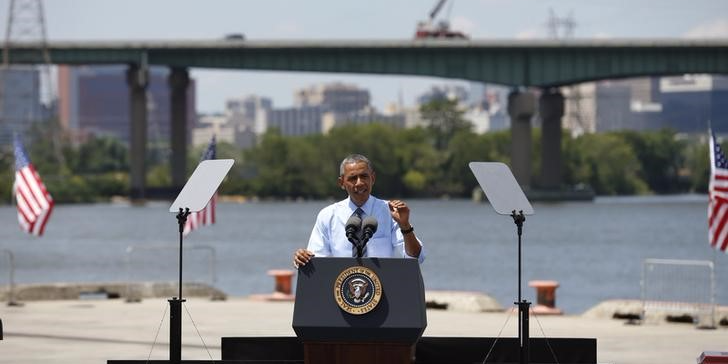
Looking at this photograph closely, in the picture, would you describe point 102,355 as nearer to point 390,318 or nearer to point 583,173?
point 390,318

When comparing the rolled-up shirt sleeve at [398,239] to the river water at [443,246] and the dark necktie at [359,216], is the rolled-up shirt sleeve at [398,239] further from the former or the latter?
the river water at [443,246]

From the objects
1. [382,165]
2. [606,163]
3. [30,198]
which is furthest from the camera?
[606,163]

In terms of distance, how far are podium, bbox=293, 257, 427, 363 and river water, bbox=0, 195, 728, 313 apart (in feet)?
67.1

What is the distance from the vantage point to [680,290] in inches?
1930

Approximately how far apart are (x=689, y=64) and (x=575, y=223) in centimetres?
1341

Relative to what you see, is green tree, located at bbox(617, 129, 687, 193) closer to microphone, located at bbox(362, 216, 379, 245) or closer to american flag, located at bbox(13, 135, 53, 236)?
american flag, located at bbox(13, 135, 53, 236)

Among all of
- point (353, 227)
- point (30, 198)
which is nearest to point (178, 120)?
point (30, 198)

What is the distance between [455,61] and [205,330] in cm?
9828

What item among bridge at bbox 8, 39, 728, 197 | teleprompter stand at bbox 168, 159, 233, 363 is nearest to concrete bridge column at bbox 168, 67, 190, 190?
bridge at bbox 8, 39, 728, 197

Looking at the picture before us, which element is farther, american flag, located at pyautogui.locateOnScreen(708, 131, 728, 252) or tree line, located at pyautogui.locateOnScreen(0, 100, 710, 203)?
tree line, located at pyautogui.locateOnScreen(0, 100, 710, 203)

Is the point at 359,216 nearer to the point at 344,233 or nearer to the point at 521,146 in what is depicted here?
the point at 344,233

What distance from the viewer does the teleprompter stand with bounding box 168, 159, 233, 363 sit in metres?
15.4

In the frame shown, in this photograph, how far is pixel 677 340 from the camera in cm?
2369

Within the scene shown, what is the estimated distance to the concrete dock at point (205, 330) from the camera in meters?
21.4
